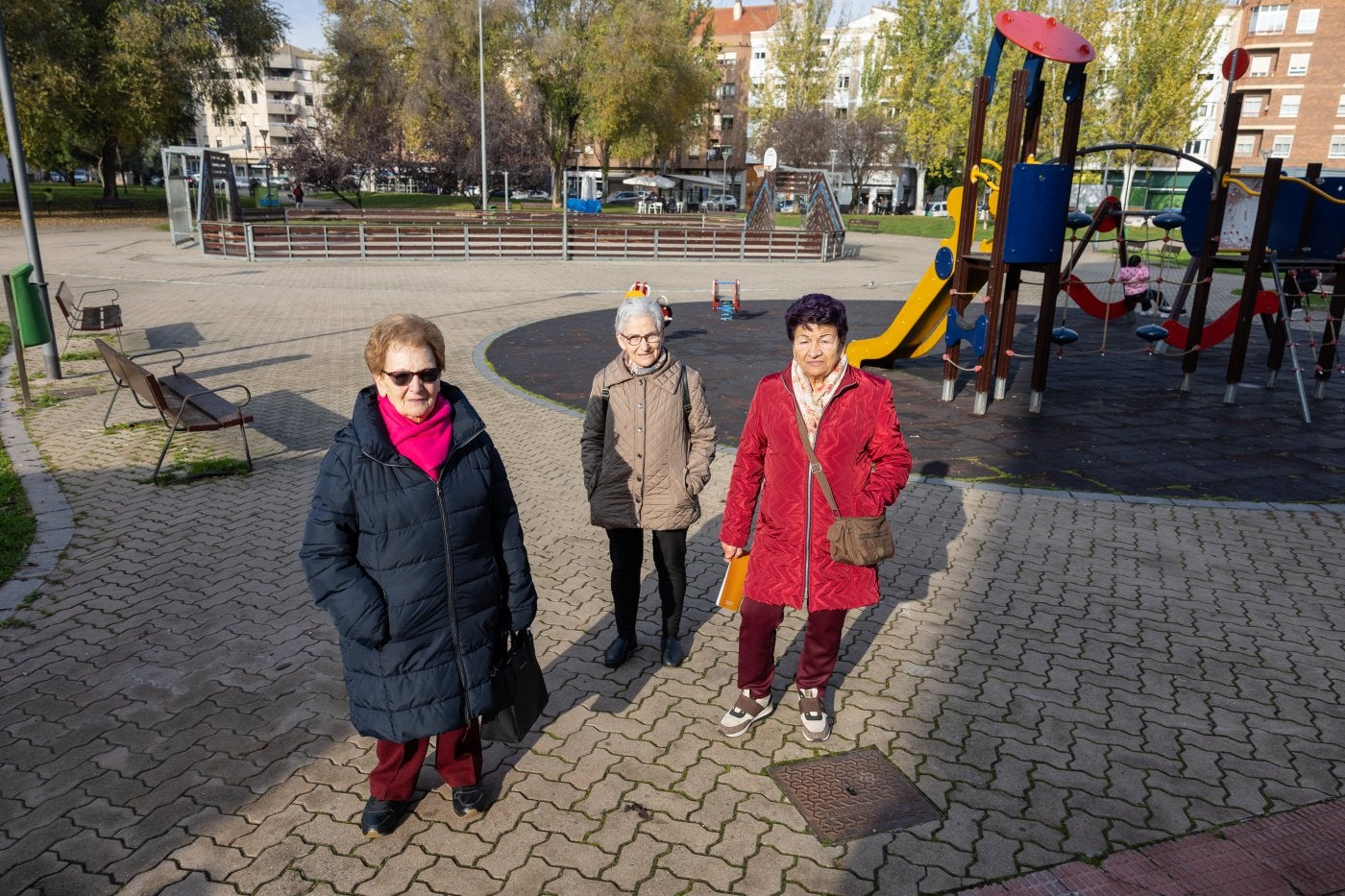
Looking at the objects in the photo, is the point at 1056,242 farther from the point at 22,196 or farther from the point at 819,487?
the point at 22,196

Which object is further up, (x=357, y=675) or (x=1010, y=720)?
(x=357, y=675)

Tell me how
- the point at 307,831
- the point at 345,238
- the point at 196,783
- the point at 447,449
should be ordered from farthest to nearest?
the point at 345,238 → the point at 196,783 → the point at 307,831 → the point at 447,449

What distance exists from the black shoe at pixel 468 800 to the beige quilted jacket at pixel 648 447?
1.37 metres

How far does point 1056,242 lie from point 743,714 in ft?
23.2

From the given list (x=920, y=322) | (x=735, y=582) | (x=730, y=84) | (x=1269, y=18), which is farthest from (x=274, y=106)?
(x=735, y=582)

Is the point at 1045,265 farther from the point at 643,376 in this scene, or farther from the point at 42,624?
the point at 42,624

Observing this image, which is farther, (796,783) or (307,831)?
(796,783)

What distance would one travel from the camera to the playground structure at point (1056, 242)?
908cm

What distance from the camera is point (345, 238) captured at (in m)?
25.9

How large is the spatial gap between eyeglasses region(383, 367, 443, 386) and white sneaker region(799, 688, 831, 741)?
2170 millimetres

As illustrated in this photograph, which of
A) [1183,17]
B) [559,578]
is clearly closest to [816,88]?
[1183,17]

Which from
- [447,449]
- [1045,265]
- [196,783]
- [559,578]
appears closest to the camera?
[447,449]

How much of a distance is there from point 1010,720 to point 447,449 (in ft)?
9.39

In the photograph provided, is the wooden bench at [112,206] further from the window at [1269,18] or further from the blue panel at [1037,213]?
the window at [1269,18]
